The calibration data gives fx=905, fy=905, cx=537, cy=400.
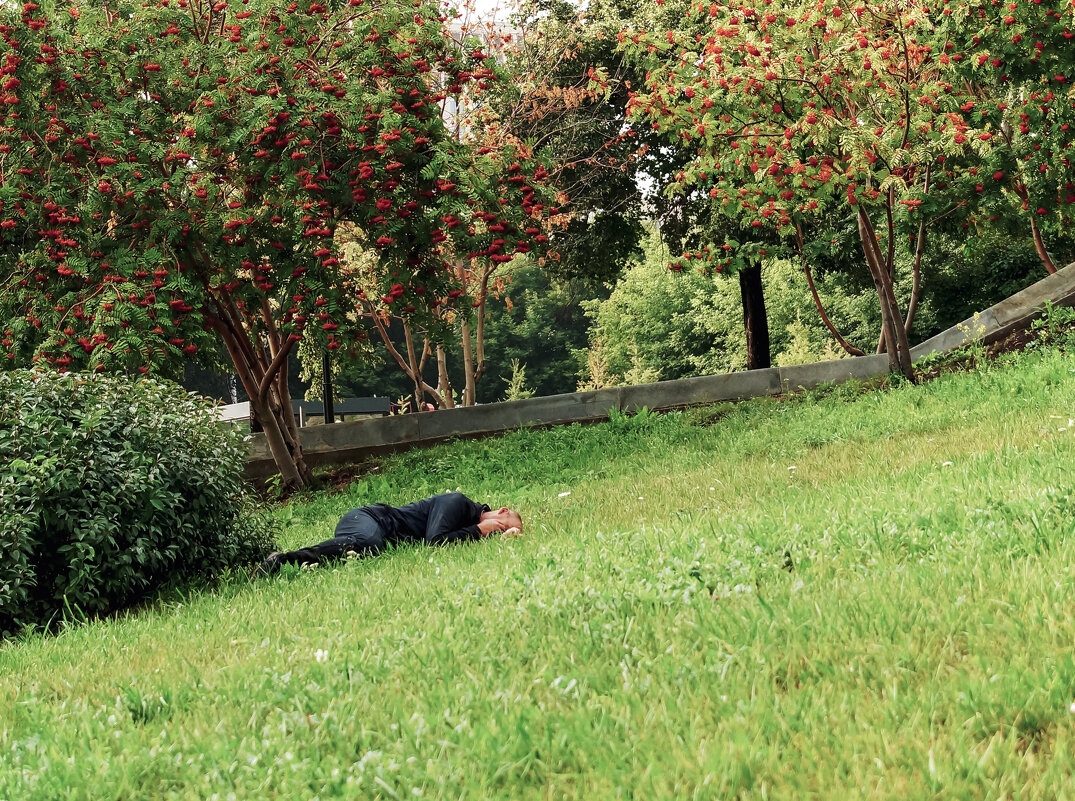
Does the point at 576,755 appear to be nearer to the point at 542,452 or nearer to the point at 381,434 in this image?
the point at 542,452

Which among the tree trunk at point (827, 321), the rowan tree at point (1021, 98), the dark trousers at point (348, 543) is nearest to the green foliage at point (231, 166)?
the dark trousers at point (348, 543)

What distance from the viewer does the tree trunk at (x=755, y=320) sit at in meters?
19.2

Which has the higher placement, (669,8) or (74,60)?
(669,8)

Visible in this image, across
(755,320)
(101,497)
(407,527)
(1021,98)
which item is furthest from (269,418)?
(1021,98)

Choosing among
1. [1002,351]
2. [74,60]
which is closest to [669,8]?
[1002,351]

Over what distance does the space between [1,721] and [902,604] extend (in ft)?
11.7

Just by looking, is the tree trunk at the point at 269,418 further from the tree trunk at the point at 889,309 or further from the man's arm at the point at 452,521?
the tree trunk at the point at 889,309

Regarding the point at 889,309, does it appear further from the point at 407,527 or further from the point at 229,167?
the point at 229,167

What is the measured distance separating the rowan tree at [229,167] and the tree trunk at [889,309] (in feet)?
16.3

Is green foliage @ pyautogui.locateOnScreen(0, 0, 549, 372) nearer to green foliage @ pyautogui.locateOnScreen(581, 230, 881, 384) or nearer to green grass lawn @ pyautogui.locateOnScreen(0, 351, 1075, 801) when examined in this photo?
green grass lawn @ pyautogui.locateOnScreen(0, 351, 1075, 801)

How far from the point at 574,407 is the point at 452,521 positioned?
28.9ft

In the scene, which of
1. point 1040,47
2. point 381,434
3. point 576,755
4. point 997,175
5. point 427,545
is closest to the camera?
point 576,755

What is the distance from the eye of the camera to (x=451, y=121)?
17.5 m

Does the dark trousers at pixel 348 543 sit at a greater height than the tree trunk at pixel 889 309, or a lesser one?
lesser
